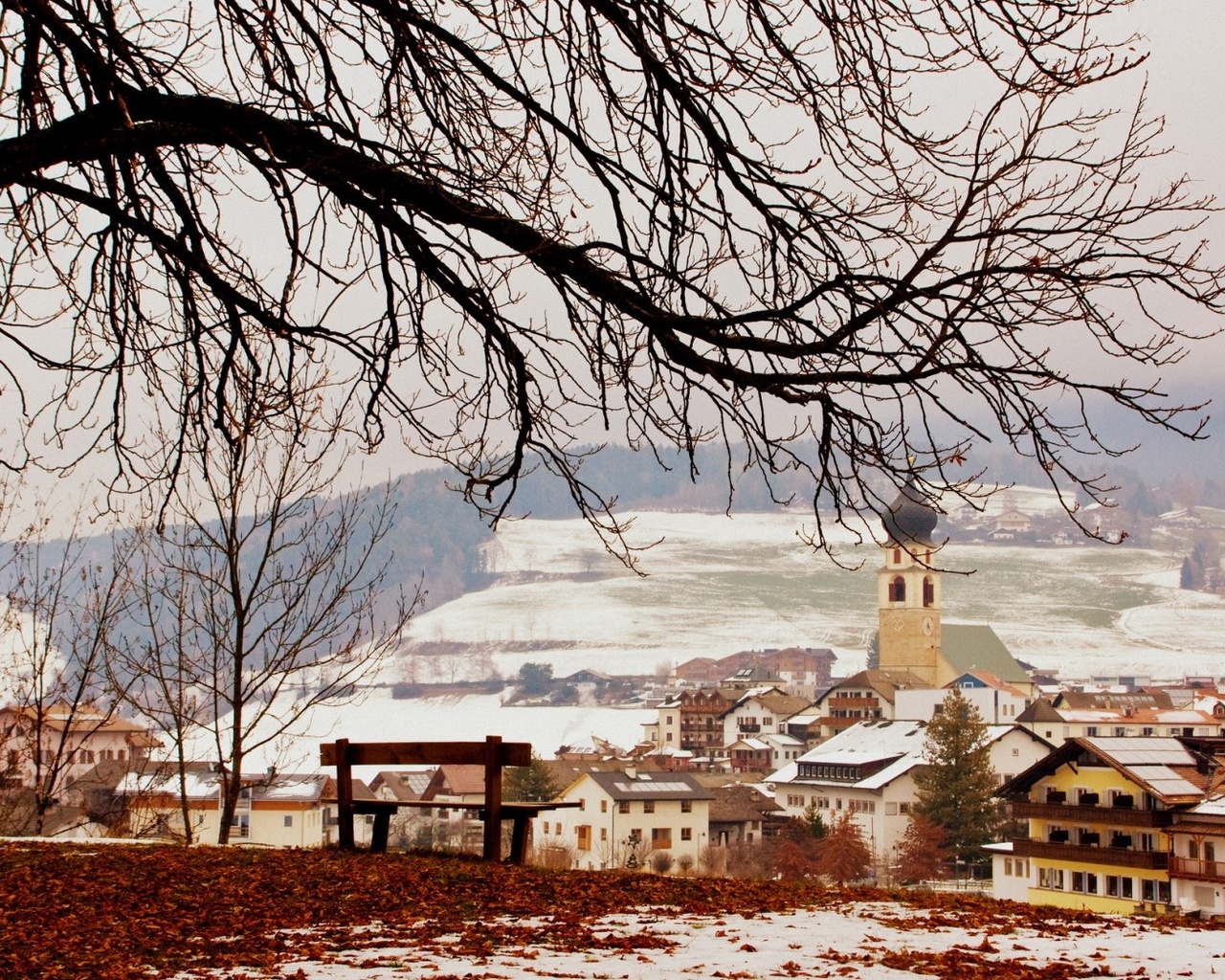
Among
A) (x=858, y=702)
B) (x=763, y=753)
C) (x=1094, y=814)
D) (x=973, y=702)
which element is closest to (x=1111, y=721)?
(x=973, y=702)

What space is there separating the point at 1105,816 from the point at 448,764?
2402 centimetres

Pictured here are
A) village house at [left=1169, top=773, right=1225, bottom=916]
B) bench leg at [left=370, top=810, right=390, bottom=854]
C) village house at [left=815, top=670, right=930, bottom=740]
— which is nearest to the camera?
bench leg at [left=370, top=810, right=390, bottom=854]

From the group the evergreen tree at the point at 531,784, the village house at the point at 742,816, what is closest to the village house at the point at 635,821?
the evergreen tree at the point at 531,784

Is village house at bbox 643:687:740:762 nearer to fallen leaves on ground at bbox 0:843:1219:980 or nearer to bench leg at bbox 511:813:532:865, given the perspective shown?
bench leg at bbox 511:813:532:865

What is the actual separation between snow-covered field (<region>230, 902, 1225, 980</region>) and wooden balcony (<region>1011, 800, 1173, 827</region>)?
23.7m

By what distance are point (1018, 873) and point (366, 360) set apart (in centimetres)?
3346

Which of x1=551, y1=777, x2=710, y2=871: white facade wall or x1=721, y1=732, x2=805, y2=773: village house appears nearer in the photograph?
x1=551, y1=777, x2=710, y2=871: white facade wall

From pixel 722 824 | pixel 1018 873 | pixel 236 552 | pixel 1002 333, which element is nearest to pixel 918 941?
pixel 1002 333

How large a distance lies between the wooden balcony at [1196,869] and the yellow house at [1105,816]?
0.25 m

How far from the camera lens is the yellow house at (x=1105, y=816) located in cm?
2970

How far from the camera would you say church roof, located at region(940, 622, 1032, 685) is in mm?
119188

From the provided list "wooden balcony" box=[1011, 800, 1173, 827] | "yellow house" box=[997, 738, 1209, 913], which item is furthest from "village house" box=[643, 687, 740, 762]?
"wooden balcony" box=[1011, 800, 1173, 827]

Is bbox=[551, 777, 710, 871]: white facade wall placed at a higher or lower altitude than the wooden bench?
lower

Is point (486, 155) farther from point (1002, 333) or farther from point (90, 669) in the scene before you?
point (90, 669)
